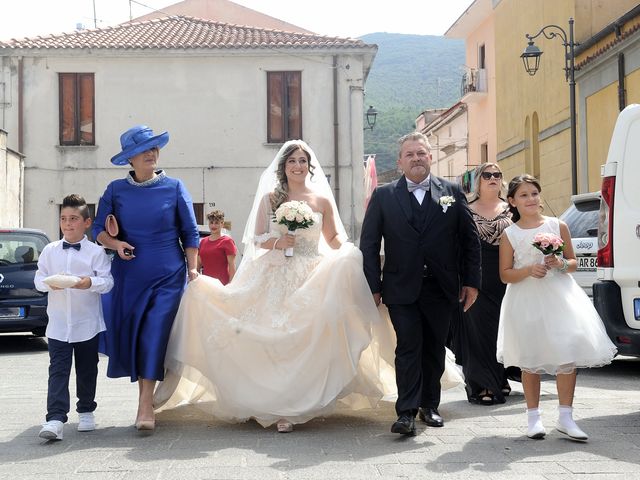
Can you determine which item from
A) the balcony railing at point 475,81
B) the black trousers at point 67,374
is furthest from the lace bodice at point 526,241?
the balcony railing at point 475,81

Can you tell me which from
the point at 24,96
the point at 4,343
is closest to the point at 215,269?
the point at 4,343

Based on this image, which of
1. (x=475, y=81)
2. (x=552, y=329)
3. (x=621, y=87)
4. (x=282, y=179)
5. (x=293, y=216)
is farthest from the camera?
(x=475, y=81)

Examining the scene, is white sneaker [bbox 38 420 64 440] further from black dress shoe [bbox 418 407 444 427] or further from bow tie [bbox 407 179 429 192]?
bow tie [bbox 407 179 429 192]

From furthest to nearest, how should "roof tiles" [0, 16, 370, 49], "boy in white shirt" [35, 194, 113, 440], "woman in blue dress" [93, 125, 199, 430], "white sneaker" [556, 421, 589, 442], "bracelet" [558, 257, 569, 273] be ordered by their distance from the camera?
"roof tiles" [0, 16, 370, 49] → "woman in blue dress" [93, 125, 199, 430] → "boy in white shirt" [35, 194, 113, 440] → "bracelet" [558, 257, 569, 273] → "white sneaker" [556, 421, 589, 442]

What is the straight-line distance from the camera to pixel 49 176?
3117 centimetres

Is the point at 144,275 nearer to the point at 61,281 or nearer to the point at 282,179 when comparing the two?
the point at 61,281

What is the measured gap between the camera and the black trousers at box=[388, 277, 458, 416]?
266 inches

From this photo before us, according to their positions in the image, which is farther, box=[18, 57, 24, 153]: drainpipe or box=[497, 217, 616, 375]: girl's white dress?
box=[18, 57, 24, 153]: drainpipe

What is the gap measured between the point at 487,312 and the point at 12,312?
7.85 metres

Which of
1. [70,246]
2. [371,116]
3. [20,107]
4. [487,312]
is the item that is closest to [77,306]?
[70,246]

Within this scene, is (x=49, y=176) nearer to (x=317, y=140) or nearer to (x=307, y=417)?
(x=317, y=140)

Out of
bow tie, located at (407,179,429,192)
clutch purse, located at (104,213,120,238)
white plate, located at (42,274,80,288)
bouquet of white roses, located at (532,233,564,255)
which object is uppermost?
bow tie, located at (407,179,429,192)

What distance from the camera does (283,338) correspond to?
707 centimetres

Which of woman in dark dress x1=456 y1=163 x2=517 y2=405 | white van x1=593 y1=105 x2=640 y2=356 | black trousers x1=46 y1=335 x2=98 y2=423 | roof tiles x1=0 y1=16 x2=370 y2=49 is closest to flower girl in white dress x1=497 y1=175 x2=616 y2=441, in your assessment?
white van x1=593 y1=105 x2=640 y2=356
